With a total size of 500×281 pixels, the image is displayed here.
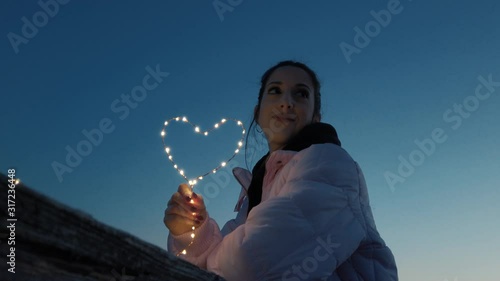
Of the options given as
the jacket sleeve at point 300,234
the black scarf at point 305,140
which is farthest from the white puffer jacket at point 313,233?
the black scarf at point 305,140

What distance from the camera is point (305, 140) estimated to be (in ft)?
8.20

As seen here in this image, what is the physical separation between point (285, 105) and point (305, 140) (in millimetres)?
436

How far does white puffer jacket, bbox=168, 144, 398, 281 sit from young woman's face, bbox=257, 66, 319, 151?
2.65 feet

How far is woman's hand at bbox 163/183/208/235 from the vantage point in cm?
231

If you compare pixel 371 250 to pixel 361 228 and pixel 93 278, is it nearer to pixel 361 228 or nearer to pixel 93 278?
pixel 361 228

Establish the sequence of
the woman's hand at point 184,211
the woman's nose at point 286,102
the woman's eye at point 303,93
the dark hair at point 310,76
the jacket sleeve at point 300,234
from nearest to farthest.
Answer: the jacket sleeve at point 300,234 → the woman's hand at point 184,211 → the woman's nose at point 286,102 → the woman's eye at point 303,93 → the dark hair at point 310,76

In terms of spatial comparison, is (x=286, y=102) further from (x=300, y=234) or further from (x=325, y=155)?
(x=300, y=234)

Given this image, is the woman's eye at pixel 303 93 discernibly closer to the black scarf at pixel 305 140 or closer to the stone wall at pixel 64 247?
the black scarf at pixel 305 140

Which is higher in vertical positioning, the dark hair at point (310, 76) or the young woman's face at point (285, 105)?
the dark hair at point (310, 76)

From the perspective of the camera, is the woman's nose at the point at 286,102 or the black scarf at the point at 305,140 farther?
the woman's nose at the point at 286,102

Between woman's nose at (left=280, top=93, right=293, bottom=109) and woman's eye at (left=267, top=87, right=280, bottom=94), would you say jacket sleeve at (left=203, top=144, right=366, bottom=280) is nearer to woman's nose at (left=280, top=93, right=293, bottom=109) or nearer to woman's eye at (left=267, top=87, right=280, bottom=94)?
woman's nose at (left=280, top=93, right=293, bottom=109)

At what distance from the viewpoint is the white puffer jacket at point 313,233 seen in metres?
1.42

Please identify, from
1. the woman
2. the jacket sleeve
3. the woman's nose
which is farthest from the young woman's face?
the jacket sleeve

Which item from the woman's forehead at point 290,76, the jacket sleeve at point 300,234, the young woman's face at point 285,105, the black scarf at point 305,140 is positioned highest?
the woman's forehead at point 290,76
